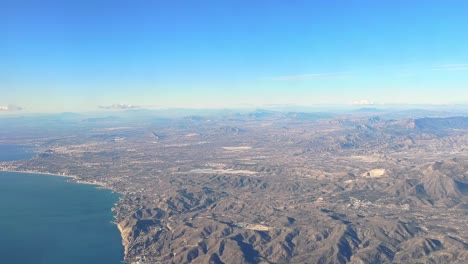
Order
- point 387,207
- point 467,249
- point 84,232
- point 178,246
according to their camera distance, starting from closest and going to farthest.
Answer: point 467,249
point 178,246
point 84,232
point 387,207

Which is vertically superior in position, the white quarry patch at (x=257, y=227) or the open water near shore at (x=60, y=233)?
the white quarry patch at (x=257, y=227)

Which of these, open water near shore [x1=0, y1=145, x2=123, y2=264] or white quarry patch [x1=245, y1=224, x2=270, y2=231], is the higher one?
white quarry patch [x1=245, y1=224, x2=270, y2=231]

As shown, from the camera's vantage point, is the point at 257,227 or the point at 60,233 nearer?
the point at 257,227

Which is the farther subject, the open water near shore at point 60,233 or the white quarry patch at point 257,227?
the white quarry patch at point 257,227

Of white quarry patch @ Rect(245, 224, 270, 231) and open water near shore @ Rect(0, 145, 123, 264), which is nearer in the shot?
open water near shore @ Rect(0, 145, 123, 264)

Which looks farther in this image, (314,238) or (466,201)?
(466,201)

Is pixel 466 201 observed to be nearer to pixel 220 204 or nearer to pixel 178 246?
pixel 220 204

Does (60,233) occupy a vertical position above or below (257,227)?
below

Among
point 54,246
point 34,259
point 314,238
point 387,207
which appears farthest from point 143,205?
point 387,207

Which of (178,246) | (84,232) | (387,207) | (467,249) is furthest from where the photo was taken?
(387,207)

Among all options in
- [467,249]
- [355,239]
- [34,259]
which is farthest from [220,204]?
[467,249]

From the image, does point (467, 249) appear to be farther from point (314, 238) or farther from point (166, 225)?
point (166, 225)
